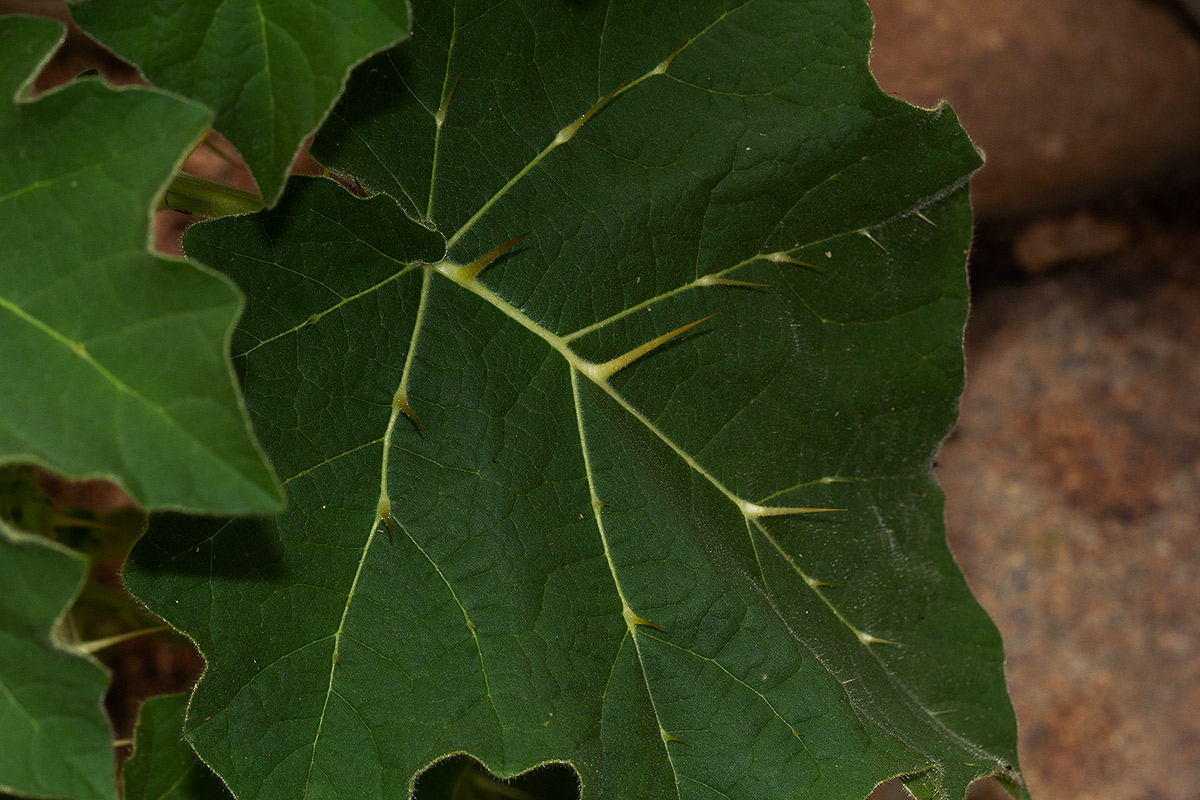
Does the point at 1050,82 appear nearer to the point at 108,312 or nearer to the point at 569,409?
the point at 569,409

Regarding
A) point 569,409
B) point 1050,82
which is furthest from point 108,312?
point 1050,82

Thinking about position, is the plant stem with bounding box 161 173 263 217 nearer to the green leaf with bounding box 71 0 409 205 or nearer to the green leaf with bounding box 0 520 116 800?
the green leaf with bounding box 71 0 409 205

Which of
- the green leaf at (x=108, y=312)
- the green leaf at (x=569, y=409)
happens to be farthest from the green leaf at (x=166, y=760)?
the green leaf at (x=108, y=312)

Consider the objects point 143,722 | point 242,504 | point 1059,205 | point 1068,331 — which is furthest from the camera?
point 1068,331

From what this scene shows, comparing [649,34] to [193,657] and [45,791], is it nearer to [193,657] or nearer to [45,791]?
[45,791]

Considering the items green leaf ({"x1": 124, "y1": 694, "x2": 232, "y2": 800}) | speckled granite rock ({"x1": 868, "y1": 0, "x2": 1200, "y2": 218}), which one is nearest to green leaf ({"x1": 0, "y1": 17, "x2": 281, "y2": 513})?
green leaf ({"x1": 124, "y1": 694, "x2": 232, "y2": 800})

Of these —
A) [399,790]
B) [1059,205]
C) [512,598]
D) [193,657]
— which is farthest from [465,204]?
[1059,205]
